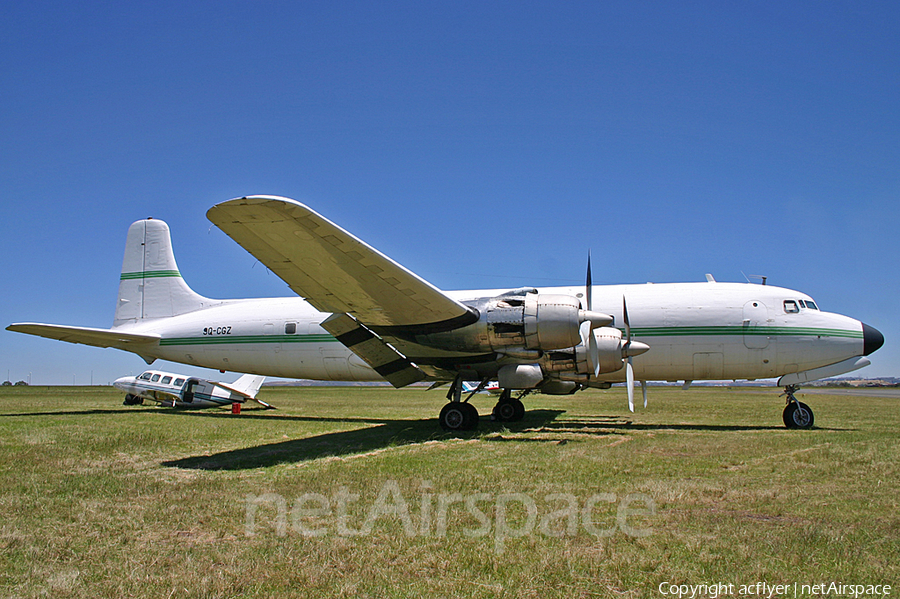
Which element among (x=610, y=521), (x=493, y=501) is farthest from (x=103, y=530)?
(x=610, y=521)

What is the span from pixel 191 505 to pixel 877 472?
320 inches

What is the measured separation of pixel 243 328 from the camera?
59.0 feet

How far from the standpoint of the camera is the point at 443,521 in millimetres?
4887

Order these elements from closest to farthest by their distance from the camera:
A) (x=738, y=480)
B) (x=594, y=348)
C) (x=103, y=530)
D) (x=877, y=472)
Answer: (x=103, y=530) → (x=738, y=480) → (x=877, y=472) → (x=594, y=348)

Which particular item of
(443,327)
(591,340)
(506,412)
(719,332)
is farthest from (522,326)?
(719,332)

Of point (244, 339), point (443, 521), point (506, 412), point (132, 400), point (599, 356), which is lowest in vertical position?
point (132, 400)

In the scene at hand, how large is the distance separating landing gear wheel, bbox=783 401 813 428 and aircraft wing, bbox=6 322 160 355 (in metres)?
18.8

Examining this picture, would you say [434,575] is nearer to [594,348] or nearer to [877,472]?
[877,472]

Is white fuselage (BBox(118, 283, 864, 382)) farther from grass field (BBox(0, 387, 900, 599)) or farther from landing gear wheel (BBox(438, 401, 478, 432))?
grass field (BBox(0, 387, 900, 599))

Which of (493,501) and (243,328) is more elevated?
(243,328)

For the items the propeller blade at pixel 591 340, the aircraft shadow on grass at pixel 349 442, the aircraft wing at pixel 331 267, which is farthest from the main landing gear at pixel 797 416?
the aircraft wing at pixel 331 267

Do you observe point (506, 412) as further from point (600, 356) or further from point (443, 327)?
point (443, 327)

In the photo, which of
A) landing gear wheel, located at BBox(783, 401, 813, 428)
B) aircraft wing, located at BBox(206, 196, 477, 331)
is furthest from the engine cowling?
landing gear wheel, located at BBox(783, 401, 813, 428)

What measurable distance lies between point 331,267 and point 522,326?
389cm
